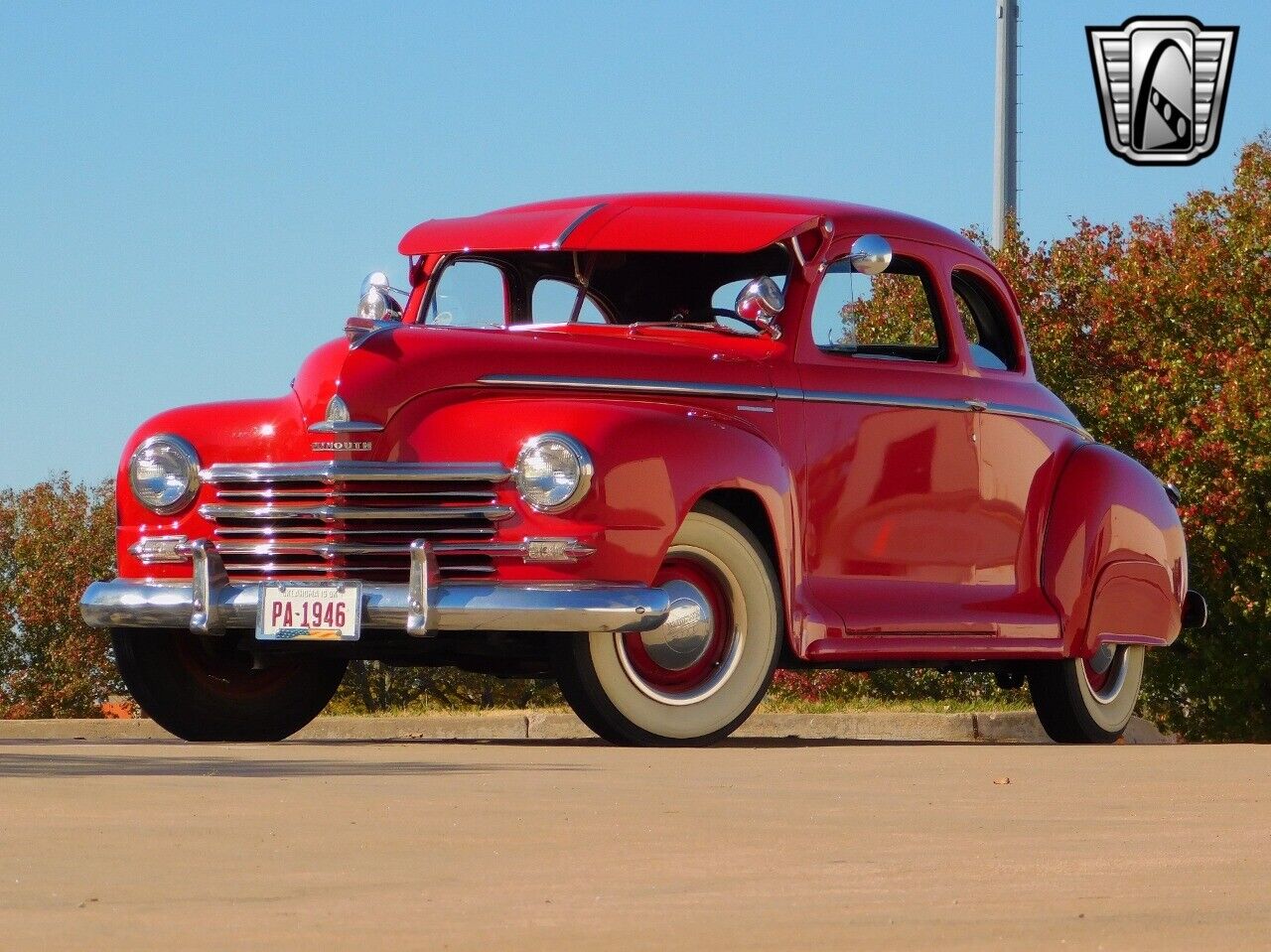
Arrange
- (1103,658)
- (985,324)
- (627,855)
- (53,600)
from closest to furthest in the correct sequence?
(627,855), (985,324), (1103,658), (53,600)

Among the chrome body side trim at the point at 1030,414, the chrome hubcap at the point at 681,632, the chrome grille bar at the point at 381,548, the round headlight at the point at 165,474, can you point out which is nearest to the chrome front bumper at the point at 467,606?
the chrome grille bar at the point at 381,548

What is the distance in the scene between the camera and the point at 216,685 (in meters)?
9.74

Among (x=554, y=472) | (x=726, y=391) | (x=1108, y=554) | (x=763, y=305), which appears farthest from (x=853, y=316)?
(x=554, y=472)

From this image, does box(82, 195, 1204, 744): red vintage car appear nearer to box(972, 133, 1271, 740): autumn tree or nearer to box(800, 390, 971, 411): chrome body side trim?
box(800, 390, 971, 411): chrome body side trim

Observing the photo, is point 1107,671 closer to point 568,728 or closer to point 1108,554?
point 1108,554

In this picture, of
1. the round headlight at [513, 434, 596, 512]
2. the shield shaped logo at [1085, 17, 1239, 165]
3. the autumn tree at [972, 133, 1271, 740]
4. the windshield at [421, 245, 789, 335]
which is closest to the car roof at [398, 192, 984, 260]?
the windshield at [421, 245, 789, 335]

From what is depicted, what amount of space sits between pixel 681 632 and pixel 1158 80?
16.3 meters

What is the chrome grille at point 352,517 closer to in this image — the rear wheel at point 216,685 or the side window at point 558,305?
the rear wheel at point 216,685

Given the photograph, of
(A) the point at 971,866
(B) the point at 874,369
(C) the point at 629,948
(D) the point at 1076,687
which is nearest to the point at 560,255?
(B) the point at 874,369

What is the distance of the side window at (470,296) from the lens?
33.9 ft

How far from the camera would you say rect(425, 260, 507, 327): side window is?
33.9 feet

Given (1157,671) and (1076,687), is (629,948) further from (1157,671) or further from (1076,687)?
(1157,671)

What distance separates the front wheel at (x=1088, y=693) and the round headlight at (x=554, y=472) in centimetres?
320

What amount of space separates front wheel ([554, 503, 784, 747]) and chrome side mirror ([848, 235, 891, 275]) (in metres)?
1.46
